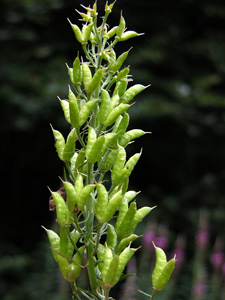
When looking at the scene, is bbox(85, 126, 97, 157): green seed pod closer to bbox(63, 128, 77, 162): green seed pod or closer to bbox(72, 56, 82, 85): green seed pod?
bbox(63, 128, 77, 162): green seed pod

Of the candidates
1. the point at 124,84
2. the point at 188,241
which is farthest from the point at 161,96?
the point at 124,84

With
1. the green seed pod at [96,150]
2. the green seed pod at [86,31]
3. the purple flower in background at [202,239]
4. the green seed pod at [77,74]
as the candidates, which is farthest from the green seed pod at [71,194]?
the purple flower in background at [202,239]

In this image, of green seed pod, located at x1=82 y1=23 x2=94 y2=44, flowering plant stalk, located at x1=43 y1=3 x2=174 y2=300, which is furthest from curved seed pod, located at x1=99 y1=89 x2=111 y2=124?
green seed pod, located at x1=82 y1=23 x2=94 y2=44

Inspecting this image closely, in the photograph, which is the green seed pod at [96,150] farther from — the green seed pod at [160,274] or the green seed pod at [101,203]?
the green seed pod at [160,274]

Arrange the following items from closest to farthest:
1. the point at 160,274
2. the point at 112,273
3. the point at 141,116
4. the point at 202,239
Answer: the point at 112,273, the point at 160,274, the point at 202,239, the point at 141,116

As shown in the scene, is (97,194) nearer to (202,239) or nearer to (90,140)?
(90,140)

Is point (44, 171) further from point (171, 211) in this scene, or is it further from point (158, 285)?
point (158, 285)

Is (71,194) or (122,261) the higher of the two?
(71,194)

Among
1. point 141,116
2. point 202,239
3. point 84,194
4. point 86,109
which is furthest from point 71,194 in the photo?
point 141,116
